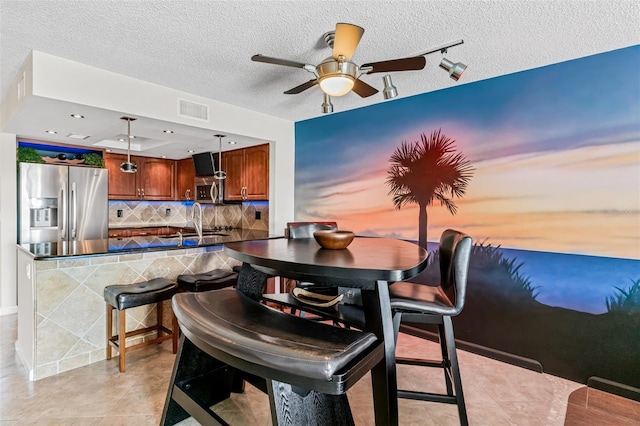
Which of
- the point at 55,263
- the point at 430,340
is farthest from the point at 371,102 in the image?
the point at 55,263

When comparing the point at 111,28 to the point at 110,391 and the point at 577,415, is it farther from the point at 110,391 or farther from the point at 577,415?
the point at 577,415

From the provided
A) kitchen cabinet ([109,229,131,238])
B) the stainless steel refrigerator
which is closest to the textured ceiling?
the stainless steel refrigerator

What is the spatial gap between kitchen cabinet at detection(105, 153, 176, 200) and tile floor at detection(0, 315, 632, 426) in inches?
125

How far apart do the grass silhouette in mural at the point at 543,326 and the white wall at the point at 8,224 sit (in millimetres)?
4823

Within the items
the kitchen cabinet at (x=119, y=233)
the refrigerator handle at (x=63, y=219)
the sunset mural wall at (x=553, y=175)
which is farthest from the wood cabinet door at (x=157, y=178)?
the sunset mural wall at (x=553, y=175)

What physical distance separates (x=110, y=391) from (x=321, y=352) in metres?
2.07

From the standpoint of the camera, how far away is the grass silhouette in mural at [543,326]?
7.74 ft

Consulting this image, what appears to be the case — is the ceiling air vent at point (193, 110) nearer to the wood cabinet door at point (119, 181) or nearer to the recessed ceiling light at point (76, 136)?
the recessed ceiling light at point (76, 136)

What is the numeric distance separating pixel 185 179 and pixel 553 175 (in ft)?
18.0

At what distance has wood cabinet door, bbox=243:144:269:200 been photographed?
452 centimetres

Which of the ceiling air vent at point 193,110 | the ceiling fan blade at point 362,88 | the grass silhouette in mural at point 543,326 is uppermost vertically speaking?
the ceiling air vent at point 193,110

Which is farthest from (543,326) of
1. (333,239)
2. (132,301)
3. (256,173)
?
(256,173)

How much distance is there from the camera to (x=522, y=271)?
2809 millimetres

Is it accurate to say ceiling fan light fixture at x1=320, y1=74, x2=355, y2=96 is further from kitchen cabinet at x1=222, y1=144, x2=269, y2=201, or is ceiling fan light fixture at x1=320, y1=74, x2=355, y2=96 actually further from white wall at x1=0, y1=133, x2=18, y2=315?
white wall at x1=0, y1=133, x2=18, y2=315
